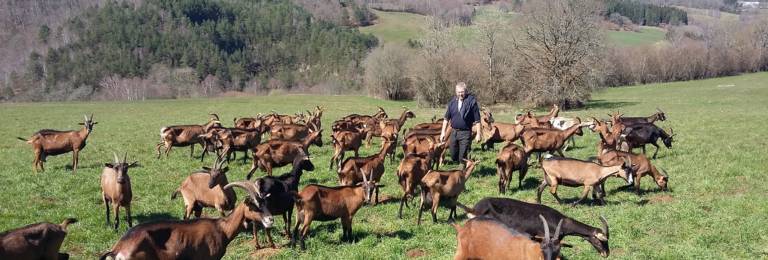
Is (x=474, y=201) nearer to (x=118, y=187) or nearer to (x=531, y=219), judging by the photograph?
(x=531, y=219)

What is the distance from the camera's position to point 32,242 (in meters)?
7.19

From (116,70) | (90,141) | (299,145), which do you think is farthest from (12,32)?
(299,145)

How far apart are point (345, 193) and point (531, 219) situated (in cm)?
326

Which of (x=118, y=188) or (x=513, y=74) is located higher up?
(x=513, y=74)

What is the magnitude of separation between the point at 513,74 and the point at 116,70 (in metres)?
82.1

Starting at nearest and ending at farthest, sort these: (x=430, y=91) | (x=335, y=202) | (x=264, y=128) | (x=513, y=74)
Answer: (x=335, y=202)
(x=264, y=128)
(x=513, y=74)
(x=430, y=91)

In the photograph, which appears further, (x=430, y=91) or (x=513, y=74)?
(x=430, y=91)

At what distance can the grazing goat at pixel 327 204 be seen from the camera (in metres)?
9.27

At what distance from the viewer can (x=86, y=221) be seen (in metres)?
11.0

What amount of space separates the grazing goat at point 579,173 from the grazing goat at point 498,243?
4515 millimetres

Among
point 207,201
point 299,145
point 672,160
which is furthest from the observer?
point 672,160

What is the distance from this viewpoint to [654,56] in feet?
262

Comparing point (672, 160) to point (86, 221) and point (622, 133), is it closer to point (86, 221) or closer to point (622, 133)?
point (622, 133)

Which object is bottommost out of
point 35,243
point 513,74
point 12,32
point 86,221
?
point 86,221
